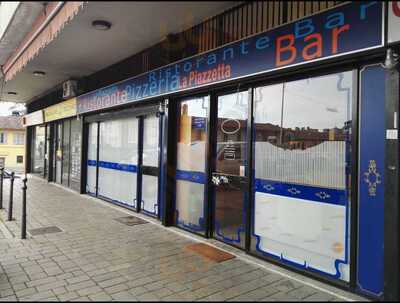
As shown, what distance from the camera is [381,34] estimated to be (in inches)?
109

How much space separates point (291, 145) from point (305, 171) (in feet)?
1.10

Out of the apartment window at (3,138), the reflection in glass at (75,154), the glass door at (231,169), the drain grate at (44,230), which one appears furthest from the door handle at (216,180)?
the apartment window at (3,138)

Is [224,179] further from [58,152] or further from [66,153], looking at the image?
[58,152]

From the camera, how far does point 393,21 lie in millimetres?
2705

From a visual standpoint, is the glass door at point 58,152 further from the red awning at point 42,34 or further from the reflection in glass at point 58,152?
the red awning at point 42,34

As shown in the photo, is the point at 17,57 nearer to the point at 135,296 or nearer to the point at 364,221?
the point at 135,296

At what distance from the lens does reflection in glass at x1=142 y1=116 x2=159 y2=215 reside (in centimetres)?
621

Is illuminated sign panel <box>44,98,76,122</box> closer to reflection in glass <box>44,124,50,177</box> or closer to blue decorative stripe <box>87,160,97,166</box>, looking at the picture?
reflection in glass <box>44,124,50,177</box>

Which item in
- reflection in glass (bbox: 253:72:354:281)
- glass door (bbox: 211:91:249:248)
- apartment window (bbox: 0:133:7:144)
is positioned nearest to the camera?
reflection in glass (bbox: 253:72:354:281)

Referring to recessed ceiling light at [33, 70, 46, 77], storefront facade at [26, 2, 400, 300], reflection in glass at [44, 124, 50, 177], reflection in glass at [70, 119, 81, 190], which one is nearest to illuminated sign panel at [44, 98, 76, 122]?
reflection in glass at [70, 119, 81, 190]

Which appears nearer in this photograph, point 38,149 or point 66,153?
point 66,153

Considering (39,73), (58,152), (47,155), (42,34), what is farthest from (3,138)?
(42,34)

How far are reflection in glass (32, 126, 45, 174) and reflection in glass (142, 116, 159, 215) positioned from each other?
26.6 feet

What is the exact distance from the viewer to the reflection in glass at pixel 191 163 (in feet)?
16.6
